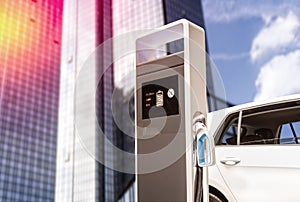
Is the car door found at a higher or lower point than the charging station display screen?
lower

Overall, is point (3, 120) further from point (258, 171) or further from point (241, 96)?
point (258, 171)

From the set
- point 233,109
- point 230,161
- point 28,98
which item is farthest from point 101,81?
point 230,161

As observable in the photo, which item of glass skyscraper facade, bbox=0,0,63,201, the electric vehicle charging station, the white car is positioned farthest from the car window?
glass skyscraper facade, bbox=0,0,63,201

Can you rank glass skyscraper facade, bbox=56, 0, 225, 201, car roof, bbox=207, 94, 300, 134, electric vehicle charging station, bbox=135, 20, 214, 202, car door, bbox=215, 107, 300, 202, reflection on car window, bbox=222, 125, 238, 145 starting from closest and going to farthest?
electric vehicle charging station, bbox=135, 20, 214, 202 < car door, bbox=215, 107, 300, 202 < car roof, bbox=207, 94, 300, 134 < reflection on car window, bbox=222, 125, 238, 145 < glass skyscraper facade, bbox=56, 0, 225, 201

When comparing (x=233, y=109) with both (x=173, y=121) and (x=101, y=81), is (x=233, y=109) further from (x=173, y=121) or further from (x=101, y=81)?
(x=101, y=81)

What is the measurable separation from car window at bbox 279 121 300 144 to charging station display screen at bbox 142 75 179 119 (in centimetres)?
68

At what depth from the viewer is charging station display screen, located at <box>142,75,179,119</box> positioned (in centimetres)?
212

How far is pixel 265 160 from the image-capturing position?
2.47m

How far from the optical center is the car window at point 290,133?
2412 millimetres

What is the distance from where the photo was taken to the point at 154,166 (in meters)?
2.16

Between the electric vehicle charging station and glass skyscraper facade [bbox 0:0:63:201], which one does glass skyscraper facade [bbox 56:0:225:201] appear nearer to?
glass skyscraper facade [bbox 0:0:63:201]

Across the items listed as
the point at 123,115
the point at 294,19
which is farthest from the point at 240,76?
the point at 123,115

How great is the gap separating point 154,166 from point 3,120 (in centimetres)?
180

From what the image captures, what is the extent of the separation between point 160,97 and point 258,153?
0.70 meters
